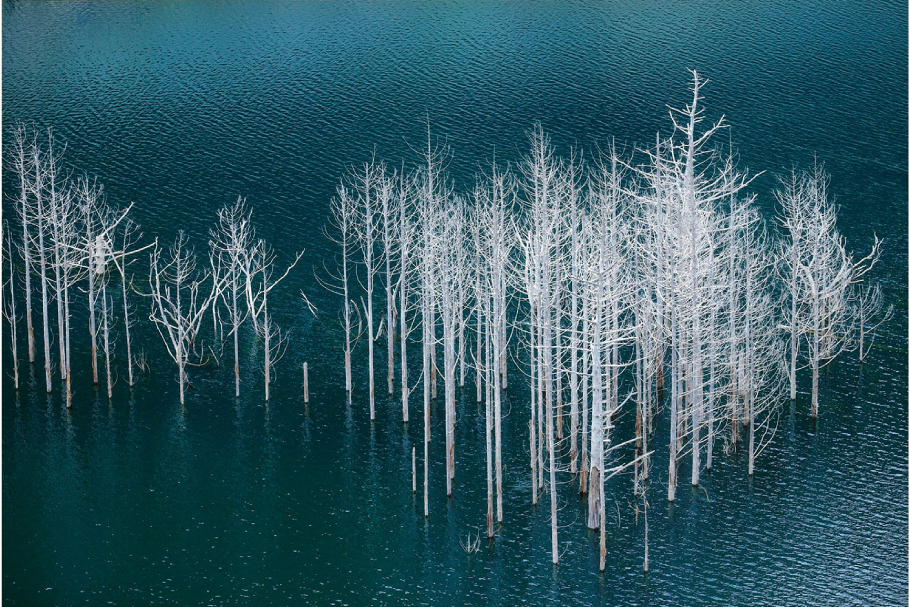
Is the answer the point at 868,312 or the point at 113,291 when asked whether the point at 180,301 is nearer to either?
the point at 113,291

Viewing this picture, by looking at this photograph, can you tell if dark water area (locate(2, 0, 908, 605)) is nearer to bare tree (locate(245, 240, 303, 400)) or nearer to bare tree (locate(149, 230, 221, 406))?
bare tree (locate(245, 240, 303, 400))

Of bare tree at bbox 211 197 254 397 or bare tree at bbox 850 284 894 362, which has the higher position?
bare tree at bbox 211 197 254 397

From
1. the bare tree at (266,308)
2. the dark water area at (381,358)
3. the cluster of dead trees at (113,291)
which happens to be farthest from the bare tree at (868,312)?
the cluster of dead trees at (113,291)

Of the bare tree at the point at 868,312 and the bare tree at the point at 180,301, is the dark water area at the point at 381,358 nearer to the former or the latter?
the bare tree at the point at 868,312

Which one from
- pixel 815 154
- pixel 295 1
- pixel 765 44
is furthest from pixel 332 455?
pixel 295 1

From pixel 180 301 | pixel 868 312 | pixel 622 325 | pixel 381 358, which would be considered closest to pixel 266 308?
pixel 180 301

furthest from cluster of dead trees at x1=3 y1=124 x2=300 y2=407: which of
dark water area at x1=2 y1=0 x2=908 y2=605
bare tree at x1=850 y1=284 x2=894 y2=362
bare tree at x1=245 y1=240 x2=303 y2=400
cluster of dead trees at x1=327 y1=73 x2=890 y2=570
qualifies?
bare tree at x1=850 y1=284 x2=894 y2=362
